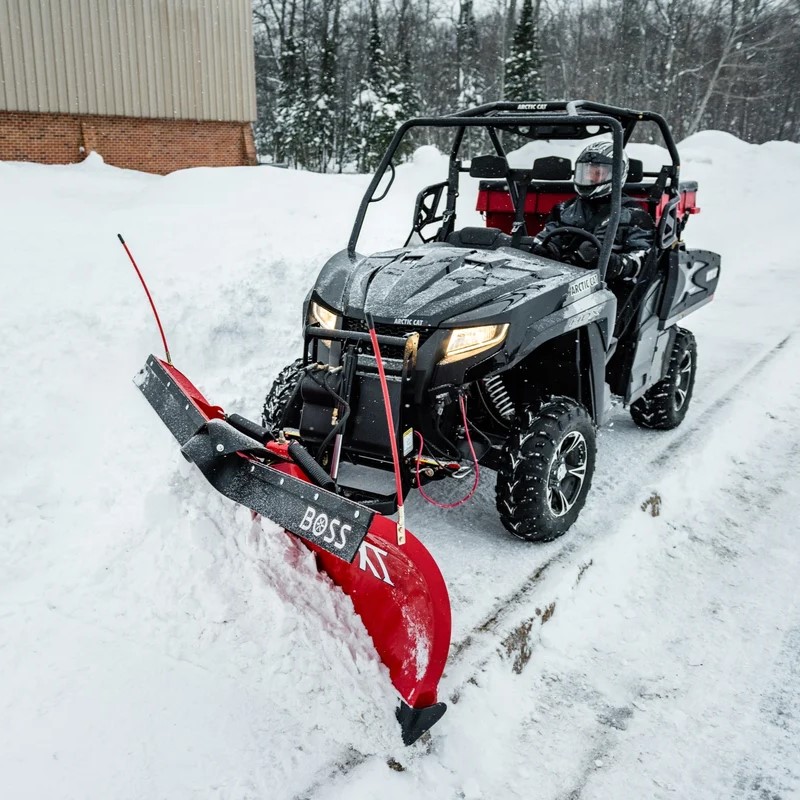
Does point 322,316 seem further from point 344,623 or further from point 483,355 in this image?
point 344,623

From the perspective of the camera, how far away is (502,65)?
29484 millimetres

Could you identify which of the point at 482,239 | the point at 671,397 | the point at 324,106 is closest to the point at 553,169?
the point at 482,239

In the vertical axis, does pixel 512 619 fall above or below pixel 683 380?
below


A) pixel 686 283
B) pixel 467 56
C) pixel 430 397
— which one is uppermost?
pixel 467 56

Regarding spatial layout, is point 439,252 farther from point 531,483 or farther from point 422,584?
point 422,584

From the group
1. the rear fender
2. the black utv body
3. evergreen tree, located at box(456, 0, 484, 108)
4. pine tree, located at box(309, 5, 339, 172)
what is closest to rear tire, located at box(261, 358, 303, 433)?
the black utv body

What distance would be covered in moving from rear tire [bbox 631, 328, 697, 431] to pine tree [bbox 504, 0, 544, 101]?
84.7 feet

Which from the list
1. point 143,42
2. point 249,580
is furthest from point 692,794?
point 143,42

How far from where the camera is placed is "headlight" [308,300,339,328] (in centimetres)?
354

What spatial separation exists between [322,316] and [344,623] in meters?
1.49

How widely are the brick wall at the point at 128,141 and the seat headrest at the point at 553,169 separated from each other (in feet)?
41.2

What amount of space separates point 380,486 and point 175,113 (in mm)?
14777

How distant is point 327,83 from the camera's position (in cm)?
3469

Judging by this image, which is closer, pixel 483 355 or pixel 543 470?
pixel 483 355
